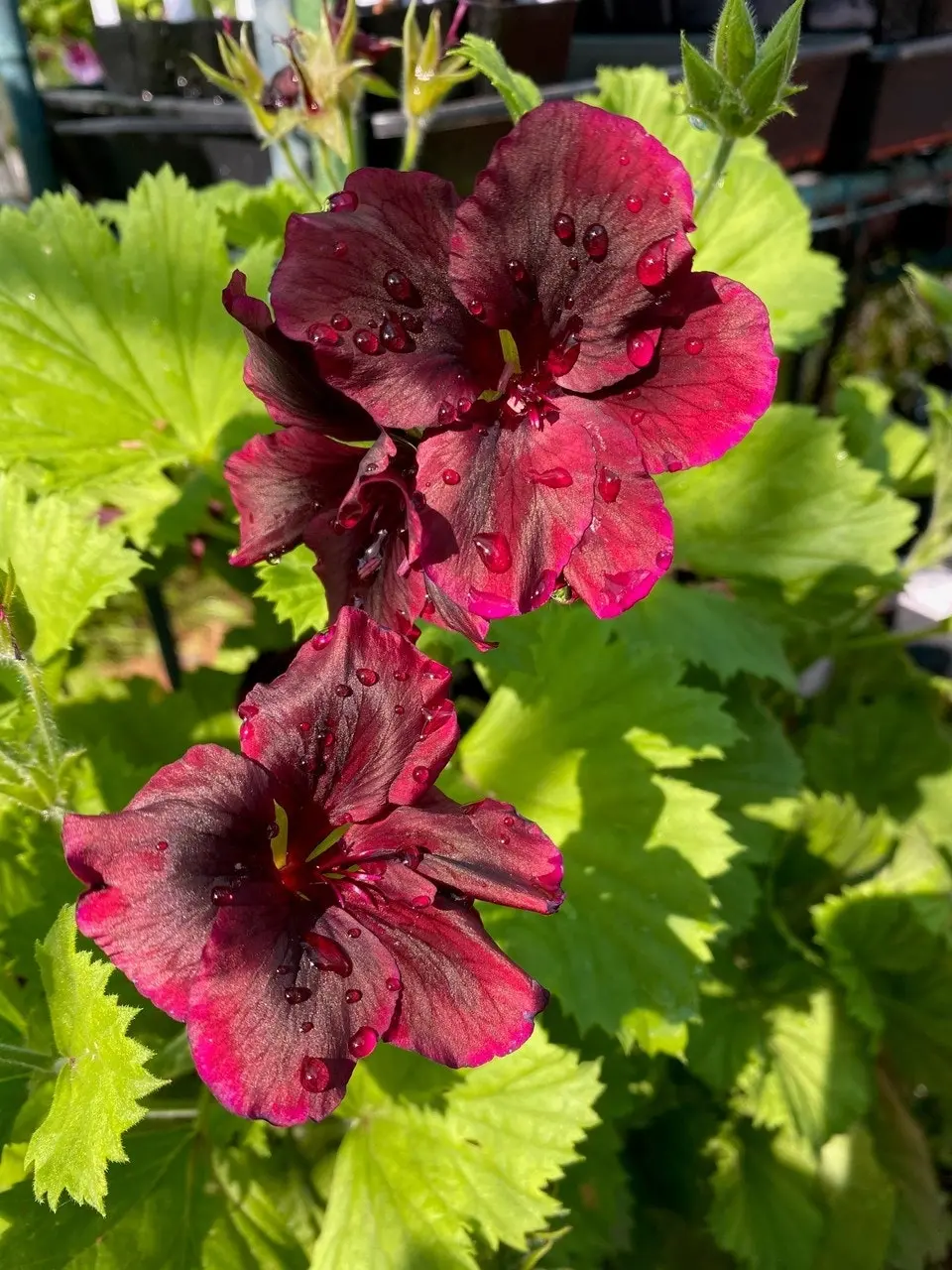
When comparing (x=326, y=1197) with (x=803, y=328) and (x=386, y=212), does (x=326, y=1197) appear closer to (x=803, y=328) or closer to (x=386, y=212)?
(x=386, y=212)

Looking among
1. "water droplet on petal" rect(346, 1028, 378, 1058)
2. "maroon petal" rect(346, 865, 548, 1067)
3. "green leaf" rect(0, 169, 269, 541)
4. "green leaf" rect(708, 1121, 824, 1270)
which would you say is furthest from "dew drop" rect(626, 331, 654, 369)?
"green leaf" rect(708, 1121, 824, 1270)

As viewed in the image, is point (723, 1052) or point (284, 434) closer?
point (284, 434)

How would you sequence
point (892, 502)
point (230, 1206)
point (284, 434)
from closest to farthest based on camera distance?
point (284, 434) → point (230, 1206) → point (892, 502)

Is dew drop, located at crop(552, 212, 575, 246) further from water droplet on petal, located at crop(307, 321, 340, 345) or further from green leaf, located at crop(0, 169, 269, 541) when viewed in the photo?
green leaf, located at crop(0, 169, 269, 541)

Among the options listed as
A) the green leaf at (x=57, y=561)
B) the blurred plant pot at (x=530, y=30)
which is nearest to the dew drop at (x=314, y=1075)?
the green leaf at (x=57, y=561)

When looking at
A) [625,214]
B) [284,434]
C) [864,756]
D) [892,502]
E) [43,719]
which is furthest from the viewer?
[864,756]

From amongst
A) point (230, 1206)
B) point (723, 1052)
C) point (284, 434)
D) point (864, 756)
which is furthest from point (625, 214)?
point (864, 756)
